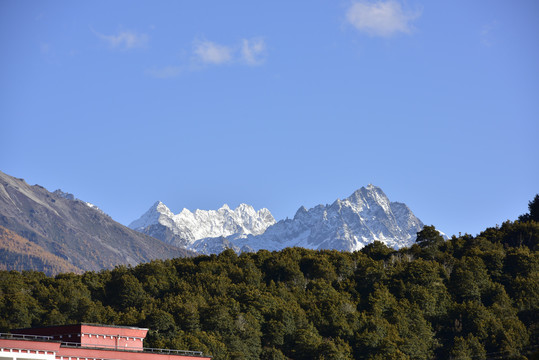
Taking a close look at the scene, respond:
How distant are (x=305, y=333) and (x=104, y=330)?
39944mm

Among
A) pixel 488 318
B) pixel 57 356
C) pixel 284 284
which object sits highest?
pixel 284 284

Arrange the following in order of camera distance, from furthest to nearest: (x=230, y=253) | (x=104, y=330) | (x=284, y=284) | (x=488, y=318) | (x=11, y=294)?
(x=230, y=253) < (x=284, y=284) < (x=11, y=294) < (x=488, y=318) < (x=104, y=330)

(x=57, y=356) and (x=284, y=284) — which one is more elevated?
(x=284, y=284)

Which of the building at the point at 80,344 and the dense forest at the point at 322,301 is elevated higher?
the dense forest at the point at 322,301

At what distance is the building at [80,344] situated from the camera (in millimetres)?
89375

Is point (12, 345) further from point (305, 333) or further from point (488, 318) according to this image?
point (488, 318)

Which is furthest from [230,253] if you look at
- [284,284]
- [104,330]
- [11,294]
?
[104,330]

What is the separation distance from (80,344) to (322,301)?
57.5 metres

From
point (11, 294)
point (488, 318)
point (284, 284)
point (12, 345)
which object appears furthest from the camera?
point (284, 284)

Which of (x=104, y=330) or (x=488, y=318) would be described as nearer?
(x=104, y=330)

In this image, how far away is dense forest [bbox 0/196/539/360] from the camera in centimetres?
13262

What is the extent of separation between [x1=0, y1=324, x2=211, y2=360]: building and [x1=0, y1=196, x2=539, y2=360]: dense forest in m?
18.8

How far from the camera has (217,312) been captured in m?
136

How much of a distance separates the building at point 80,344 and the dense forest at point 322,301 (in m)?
18.8
